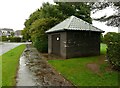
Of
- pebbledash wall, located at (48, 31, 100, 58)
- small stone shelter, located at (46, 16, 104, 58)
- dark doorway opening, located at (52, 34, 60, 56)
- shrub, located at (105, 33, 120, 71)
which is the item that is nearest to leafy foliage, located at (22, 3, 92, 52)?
small stone shelter, located at (46, 16, 104, 58)

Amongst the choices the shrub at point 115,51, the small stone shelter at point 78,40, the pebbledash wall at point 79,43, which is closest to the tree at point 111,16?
the shrub at point 115,51

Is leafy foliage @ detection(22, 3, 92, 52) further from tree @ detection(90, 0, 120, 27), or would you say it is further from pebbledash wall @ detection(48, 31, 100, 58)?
tree @ detection(90, 0, 120, 27)

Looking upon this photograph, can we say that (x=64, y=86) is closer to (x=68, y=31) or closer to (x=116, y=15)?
(x=116, y=15)

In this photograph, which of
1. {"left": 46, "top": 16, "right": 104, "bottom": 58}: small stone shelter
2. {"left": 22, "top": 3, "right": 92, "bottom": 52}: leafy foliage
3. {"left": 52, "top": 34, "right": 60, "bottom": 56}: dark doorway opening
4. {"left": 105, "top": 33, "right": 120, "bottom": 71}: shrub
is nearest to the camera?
{"left": 105, "top": 33, "right": 120, "bottom": 71}: shrub

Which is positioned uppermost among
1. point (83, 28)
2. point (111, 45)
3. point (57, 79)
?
point (83, 28)

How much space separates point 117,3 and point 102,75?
4.06 m

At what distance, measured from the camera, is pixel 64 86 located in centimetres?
837

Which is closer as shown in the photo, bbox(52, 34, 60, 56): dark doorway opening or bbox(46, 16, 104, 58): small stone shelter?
bbox(46, 16, 104, 58): small stone shelter

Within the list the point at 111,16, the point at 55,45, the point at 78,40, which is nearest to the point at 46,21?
the point at 55,45

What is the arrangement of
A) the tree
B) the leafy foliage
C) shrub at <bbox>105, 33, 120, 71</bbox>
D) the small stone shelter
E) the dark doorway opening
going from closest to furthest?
the tree < shrub at <bbox>105, 33, 120, 71</bbox> < the small stone shelter < the dark doorway opening < the leafy foliage

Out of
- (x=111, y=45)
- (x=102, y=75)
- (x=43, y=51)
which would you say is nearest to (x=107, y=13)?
(x=111, y=45)

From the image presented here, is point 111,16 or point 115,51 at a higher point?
point 111,16

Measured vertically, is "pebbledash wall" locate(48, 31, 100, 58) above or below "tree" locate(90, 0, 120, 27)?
below

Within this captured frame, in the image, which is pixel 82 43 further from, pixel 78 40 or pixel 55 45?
pixel 55 45
